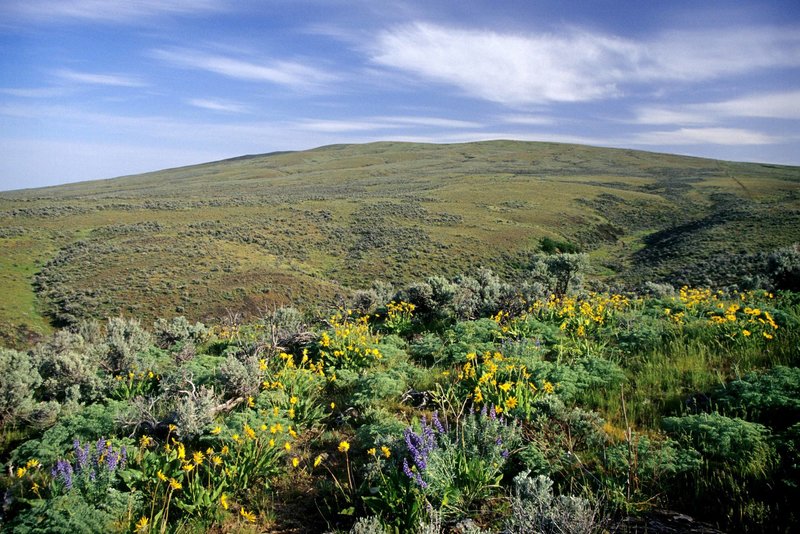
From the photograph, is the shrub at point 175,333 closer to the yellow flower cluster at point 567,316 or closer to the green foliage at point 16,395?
the green foliage at point 16,395

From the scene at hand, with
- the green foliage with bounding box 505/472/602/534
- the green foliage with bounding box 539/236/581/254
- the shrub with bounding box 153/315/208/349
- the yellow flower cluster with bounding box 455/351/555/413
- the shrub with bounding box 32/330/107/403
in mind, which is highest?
the yellow flower cluster with bounding box 455/351/555/413

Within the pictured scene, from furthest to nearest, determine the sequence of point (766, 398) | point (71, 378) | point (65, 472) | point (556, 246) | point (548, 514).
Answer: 1. point (556, 246)
2. point (71, 378)
3. point (766, 398)
4. point (65, 472)
5. point (548, 514)

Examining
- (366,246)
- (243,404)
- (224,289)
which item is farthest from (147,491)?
(366,246)

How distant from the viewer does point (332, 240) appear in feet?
151

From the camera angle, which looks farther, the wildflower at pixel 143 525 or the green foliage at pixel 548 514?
the wildflower at pixel 143 525

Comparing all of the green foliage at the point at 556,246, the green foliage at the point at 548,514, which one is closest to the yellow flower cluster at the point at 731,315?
the green foliage at the point at 548,514

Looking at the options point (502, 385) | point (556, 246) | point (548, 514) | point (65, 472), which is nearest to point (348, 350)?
point (502, 385)

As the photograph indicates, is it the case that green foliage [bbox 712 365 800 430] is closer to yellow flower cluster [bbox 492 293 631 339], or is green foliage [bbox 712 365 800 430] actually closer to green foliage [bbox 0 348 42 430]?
yellow flower cluster [bbox 492 293 631 339]

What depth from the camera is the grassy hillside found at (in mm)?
29297

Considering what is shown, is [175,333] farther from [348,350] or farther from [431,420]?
[431,420]

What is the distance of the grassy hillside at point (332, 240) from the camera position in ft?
96.1

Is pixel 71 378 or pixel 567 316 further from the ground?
pixel 567 316

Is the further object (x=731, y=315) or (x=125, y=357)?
(x=125, y=357)

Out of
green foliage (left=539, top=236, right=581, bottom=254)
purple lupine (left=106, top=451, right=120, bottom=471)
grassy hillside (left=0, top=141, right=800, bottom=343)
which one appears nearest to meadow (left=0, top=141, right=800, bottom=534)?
purple lupine (left=106, top=451, right=120, bottom=471)
